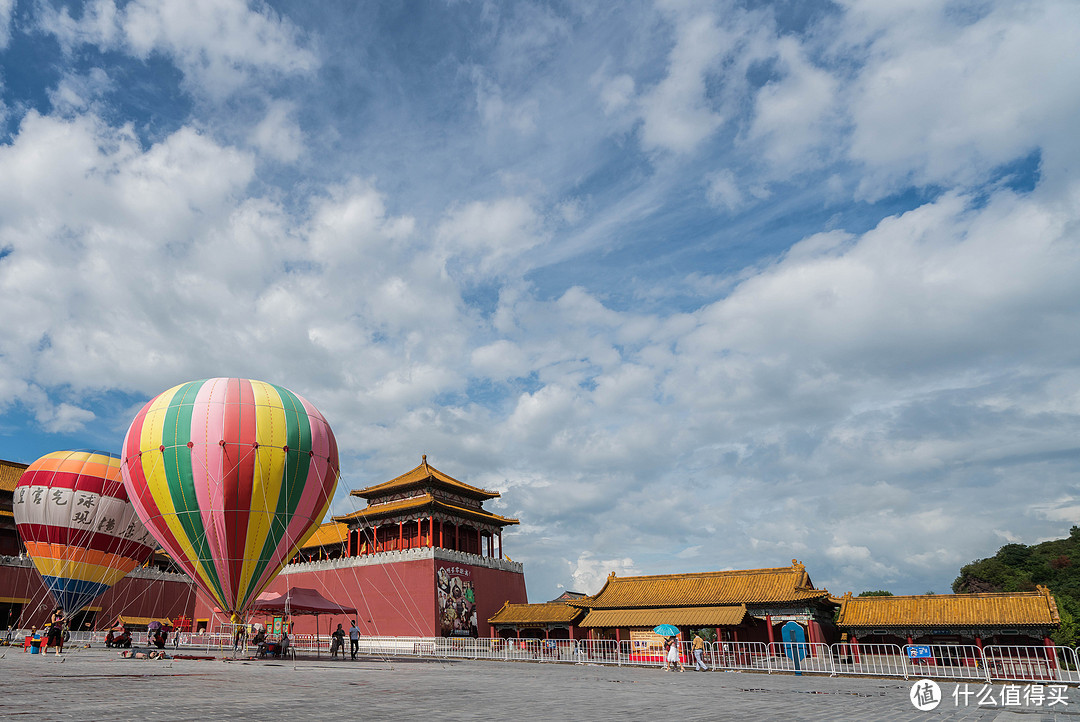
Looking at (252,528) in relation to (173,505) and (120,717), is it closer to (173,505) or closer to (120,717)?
(173,505)

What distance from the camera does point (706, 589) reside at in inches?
1310

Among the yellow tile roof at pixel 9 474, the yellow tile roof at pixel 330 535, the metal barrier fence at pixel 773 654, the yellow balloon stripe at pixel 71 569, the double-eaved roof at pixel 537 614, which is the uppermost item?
the yellow tile roof at pixel 9 474

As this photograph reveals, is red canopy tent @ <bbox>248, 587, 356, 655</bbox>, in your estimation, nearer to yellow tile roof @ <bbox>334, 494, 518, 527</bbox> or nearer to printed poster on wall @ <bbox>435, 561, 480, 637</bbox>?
printed poster on wall @ <bbox>435, 561, 480, 637</bbox>

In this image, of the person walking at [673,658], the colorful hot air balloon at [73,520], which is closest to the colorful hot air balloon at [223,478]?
the colorful hot air balloon at [73,520]

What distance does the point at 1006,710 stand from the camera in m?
10.6

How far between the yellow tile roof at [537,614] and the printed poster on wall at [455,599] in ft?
4.83

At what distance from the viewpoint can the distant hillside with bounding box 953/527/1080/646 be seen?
6328 cm

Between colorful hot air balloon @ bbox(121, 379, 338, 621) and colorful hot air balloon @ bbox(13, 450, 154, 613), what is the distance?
12.3 m

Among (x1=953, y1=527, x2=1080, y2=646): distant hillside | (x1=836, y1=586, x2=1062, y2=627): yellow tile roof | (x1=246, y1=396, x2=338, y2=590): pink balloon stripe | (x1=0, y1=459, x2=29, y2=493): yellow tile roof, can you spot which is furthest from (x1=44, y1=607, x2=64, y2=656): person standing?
(x1=953, y1=527, x2=1080, y2=646): distant hillside

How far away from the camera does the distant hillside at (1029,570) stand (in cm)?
6328

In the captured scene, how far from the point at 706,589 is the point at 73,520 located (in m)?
31.5

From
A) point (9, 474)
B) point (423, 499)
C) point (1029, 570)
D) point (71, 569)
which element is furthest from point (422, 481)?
point (1029, 570)

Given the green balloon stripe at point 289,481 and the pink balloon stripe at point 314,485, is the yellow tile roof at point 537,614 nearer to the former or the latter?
the pink balloon stripe at point 314,485

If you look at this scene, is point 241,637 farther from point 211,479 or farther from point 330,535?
point 330,535
